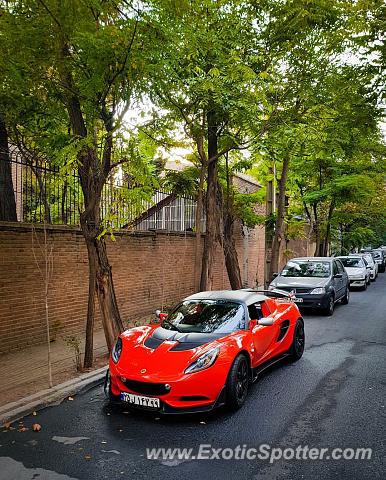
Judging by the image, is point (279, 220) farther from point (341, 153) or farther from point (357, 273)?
point (357, 273)

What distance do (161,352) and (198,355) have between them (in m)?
0.51

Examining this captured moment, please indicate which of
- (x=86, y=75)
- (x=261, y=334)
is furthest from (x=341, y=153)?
(x=86, y=75)

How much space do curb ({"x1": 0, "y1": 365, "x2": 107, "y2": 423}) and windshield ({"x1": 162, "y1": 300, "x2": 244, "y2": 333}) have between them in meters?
1.44

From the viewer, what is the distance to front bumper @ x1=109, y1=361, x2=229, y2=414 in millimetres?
5453

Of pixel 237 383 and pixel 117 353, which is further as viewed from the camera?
pixel 117 353

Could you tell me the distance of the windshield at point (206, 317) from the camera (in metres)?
6.66

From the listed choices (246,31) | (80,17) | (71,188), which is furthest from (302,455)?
(246,31)

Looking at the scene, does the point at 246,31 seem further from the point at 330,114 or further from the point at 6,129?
the point at 6,129

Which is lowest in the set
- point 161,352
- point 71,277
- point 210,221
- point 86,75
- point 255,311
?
point 161,352

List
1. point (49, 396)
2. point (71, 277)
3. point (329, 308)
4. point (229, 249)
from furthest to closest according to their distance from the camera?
point (229, 249), point (329, 308), point (71, 277), point (49, 396)

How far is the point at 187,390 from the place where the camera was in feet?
17.9

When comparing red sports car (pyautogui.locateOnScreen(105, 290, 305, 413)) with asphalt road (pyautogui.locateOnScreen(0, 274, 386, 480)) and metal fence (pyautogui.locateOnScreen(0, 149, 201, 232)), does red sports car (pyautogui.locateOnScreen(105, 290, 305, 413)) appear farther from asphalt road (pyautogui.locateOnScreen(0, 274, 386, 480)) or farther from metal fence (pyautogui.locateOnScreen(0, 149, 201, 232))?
metal fence (pyautogui.locateOnScreen(0, 149, 201, 232))

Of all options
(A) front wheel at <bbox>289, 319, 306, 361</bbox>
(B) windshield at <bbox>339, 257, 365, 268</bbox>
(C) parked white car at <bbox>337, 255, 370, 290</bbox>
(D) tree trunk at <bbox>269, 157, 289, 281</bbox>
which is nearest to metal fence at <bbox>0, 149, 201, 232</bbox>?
(A) front wheel at <bbox>289, 319, 306, 361</bbox>

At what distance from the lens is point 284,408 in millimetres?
6047
